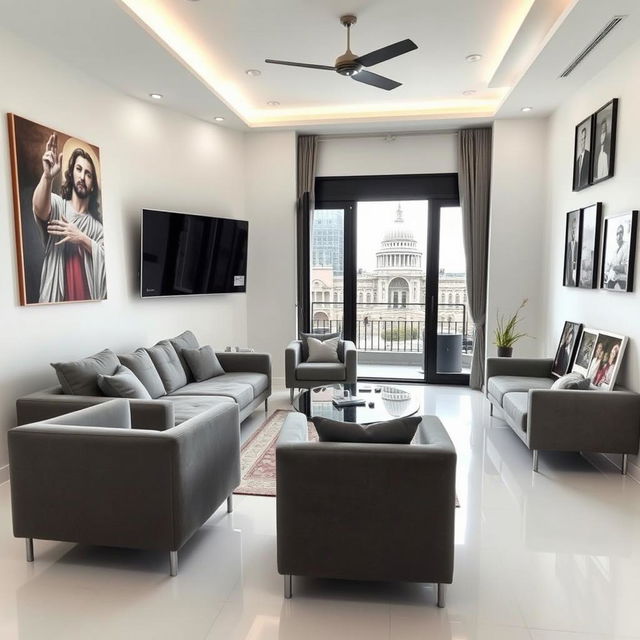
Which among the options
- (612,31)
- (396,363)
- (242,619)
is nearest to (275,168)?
(396,363)

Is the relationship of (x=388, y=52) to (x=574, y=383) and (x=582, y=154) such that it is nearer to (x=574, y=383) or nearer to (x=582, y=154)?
(x=582, y=154)

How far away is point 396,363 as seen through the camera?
7.51m

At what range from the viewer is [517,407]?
4098 millimetres

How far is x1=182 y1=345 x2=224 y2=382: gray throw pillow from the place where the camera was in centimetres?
502

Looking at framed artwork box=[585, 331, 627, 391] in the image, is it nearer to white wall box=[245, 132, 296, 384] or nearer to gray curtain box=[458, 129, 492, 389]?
gray curtain box=[458, 129, 492, 389]

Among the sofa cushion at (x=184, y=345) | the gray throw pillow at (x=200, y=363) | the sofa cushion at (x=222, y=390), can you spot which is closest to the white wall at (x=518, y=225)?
the sofa cushion at (x=222, y=390)

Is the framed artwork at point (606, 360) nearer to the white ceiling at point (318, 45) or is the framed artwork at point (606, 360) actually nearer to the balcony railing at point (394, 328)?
the white ceiling at point (318, 45)

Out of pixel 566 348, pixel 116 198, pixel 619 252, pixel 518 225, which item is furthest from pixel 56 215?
pixel 518 225

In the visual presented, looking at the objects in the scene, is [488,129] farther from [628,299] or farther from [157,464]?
[157,464]

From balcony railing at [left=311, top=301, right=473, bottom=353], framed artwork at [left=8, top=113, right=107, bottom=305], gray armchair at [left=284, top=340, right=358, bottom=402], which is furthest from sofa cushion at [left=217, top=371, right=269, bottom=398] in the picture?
balcony railing at [left=311, top=301, right=473, bottom=353]

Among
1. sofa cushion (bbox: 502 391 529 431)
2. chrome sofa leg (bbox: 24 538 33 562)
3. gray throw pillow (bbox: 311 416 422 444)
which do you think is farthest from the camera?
sofa cushion (bbox: 502 391 529 431)

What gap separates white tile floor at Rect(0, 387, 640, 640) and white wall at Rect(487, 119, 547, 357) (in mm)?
3312

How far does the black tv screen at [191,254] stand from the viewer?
5113 millimetres

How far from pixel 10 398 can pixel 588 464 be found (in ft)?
15.0
